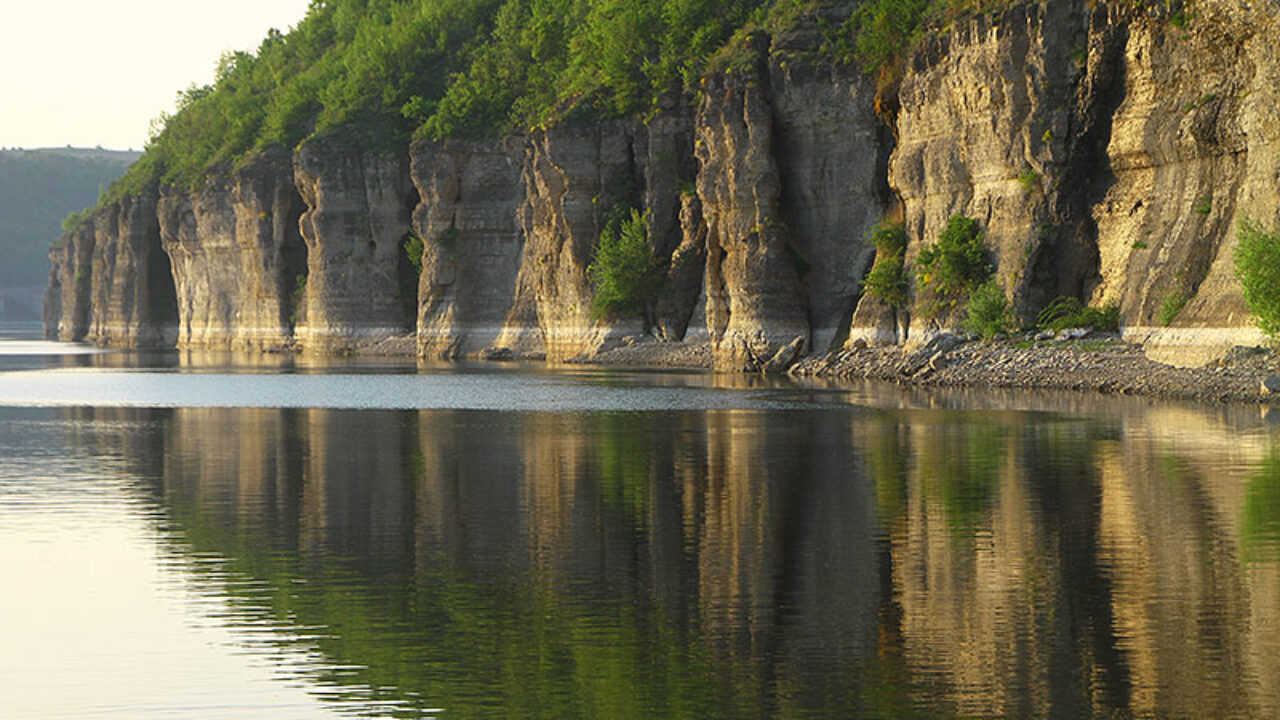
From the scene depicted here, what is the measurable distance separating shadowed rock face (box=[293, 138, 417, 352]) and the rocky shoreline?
5813 cm

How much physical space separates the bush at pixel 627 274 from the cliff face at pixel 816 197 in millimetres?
899

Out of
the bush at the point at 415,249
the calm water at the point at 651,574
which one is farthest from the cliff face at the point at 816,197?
the calm water at the point at 651,574

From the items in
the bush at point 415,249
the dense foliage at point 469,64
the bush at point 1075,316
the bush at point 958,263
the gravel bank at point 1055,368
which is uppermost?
the dense foliage at point 469,64

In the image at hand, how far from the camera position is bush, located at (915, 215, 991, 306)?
7075cm

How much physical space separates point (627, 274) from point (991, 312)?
34858 mm

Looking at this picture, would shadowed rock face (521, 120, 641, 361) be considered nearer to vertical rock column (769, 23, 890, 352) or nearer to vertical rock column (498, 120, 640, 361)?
vertical rock column (498, 120, 640, 361)

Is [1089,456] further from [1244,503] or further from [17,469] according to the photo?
[17,469]

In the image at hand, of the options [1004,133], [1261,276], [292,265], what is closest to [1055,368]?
[1261,276]

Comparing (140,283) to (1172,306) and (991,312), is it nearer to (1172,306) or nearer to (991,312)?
(991,312)

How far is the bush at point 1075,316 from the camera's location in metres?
62.9

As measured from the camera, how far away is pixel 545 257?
110 m

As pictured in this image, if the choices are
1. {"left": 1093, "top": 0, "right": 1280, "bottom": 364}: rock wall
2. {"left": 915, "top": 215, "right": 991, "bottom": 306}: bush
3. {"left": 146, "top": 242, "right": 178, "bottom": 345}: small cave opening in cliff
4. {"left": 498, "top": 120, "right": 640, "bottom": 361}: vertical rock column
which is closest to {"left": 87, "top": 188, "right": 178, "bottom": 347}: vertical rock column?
{"left": 146, "top": 242, "right": 178, "bottom": 345}: small cave opening in cliff

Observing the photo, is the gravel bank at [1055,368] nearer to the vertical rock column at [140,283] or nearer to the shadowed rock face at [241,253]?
the shadowed rock face at [241,253]

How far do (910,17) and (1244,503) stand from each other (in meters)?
57.5
